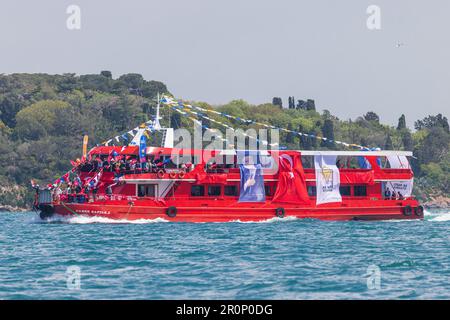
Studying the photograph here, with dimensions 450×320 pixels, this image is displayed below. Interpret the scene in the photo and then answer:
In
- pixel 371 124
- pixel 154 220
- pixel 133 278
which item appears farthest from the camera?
pixel 371 124

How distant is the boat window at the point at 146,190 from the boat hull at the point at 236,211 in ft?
3.75

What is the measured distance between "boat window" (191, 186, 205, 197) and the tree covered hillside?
211 feet

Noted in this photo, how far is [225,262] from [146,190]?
2480 centimetres

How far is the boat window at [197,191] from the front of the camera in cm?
6122

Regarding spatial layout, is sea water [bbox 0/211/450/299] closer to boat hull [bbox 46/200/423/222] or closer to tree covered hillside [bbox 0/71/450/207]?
boat hull [bbox 46/200/423/222]

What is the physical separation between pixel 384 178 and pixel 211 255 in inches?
1062

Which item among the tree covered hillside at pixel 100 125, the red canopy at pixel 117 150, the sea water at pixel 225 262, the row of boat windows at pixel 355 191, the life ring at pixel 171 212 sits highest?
the tree covered hillside at pixel 100 125

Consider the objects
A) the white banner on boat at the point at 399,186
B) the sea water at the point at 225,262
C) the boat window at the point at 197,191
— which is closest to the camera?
the sea water at the point at 225,262

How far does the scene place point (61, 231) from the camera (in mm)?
53125

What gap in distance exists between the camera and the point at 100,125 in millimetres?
140875

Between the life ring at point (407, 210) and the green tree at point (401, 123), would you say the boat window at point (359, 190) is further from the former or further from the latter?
the green tree at point (401, 123)

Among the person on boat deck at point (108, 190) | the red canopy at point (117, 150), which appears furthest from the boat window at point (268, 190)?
the person on boat deck at point (108, 190)

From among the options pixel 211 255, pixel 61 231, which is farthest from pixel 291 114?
pixel 211 255

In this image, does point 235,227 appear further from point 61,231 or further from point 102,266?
point 102,266
